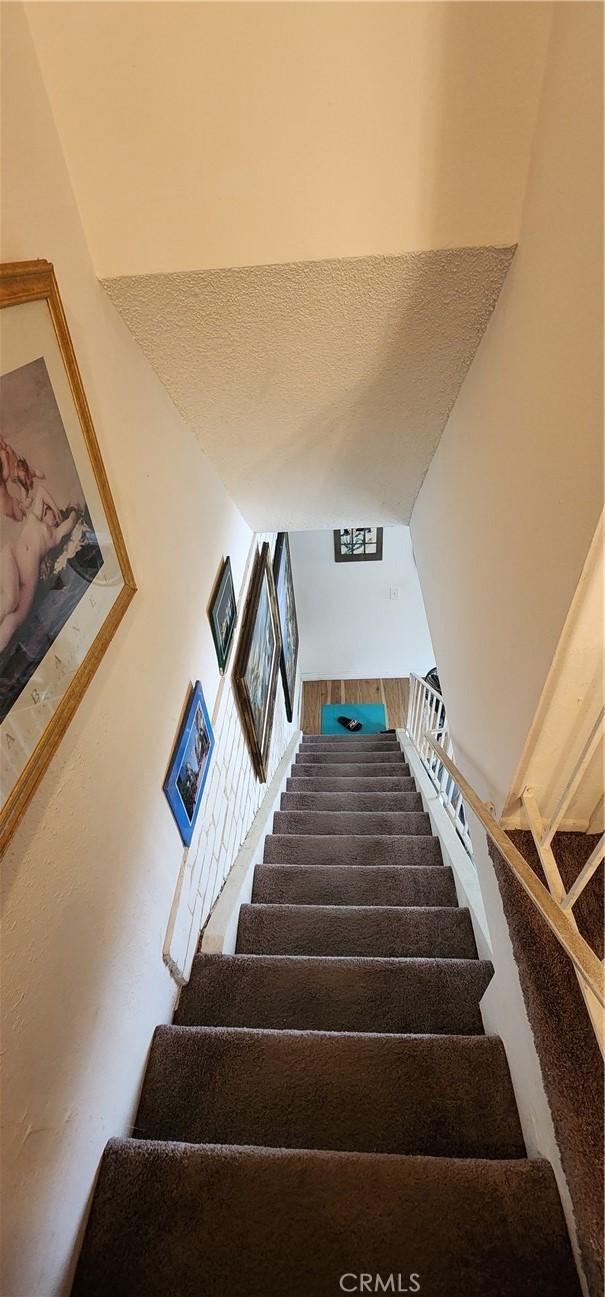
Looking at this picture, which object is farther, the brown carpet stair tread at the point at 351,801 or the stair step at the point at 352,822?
the brown carpet stair tread at the point at 351,801

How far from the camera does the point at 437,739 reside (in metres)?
3.16

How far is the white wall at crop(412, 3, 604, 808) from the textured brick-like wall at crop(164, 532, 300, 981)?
867 mm

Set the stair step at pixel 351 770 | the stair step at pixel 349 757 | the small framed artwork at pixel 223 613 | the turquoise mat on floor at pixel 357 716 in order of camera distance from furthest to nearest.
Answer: the turquoise mat on floor at pixel 357 716, the stair step at pixel 349 757, the stair step at pixel 351 770, the small framed artwork at pixel 223 613

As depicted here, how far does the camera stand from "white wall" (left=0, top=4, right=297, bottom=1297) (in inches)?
26.0

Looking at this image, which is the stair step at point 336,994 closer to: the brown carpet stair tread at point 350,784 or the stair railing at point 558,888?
the stair railing at point 558,888

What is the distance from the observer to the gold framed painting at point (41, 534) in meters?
0.59

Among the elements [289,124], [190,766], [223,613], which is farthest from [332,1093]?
[289,124]

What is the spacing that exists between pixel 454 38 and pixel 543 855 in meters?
1.35

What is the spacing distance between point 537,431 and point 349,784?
2.74m

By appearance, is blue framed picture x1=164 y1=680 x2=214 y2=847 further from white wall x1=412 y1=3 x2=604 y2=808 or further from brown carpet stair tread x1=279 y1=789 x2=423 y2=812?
brown carpet stair tread x1=279 y1=789 x2=423 y2=812

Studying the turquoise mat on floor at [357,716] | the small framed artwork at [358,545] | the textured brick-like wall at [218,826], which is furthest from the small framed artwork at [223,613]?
the turquoise mat on floor at [357,716]

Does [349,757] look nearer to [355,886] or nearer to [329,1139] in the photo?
[355,886]

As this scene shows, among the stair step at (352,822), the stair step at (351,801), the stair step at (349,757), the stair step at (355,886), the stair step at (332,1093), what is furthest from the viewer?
the stair step at (349,757)

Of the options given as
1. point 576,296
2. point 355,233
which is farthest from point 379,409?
point 576,296
